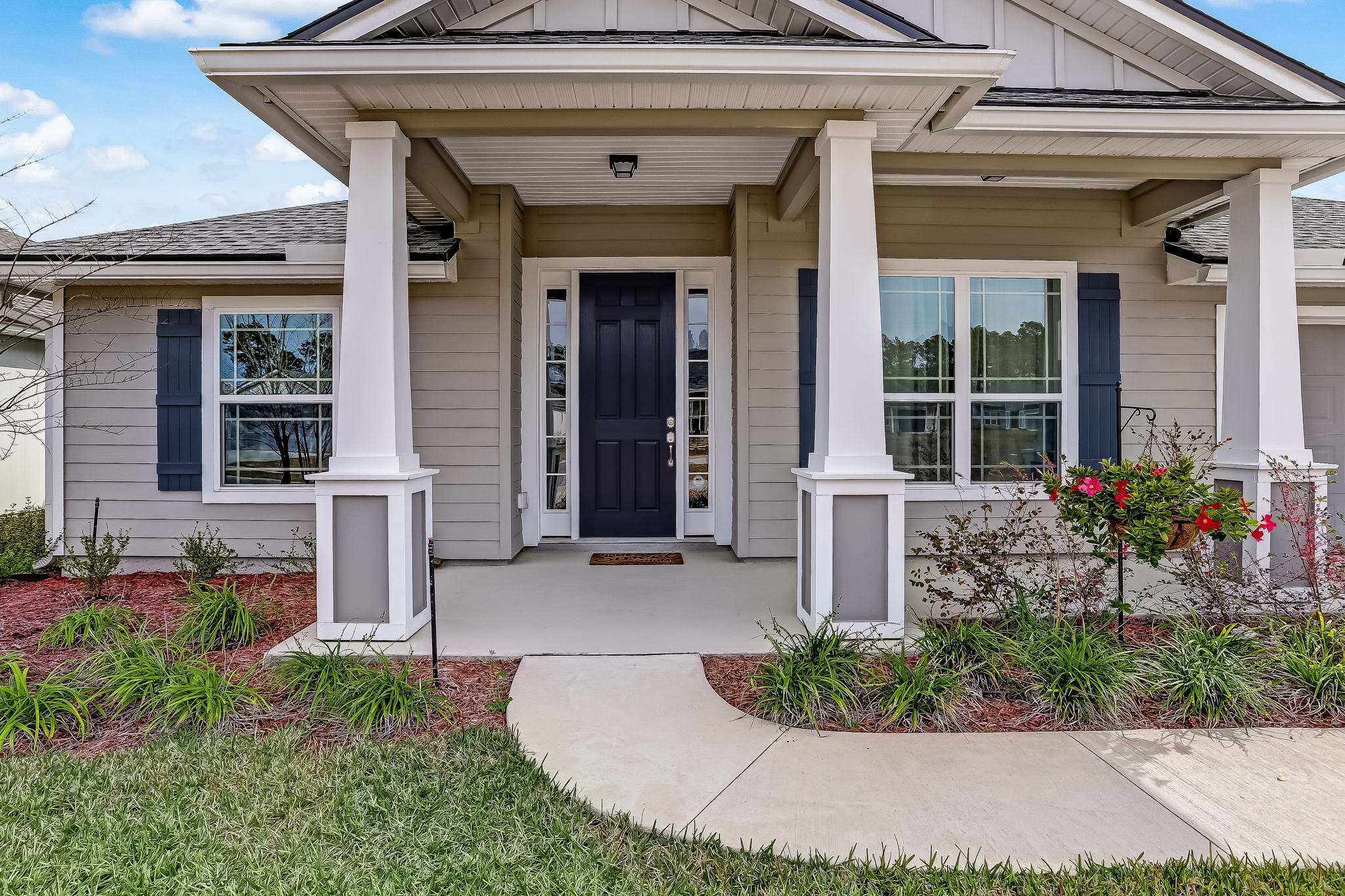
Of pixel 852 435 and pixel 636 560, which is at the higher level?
pixel 852 435

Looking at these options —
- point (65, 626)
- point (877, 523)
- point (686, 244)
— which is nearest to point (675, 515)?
point (686, 244)

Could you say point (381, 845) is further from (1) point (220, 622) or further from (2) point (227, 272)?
(2) point (227, 272)

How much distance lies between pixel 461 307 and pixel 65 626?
3274 mm

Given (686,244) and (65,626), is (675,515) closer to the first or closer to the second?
(686,244)

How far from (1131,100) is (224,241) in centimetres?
665

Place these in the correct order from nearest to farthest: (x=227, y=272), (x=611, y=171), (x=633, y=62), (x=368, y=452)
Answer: (x=633, y=62)
(x=368, y=452)
(x=611, y=171)
(x=227, y=272)

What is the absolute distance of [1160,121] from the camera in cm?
410

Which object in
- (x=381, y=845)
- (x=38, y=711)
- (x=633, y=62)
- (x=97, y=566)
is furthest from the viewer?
(x=97, y=566)

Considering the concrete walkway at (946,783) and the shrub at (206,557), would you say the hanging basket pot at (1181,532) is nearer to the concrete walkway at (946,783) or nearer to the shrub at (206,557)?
the concrete walkway at (946,783)

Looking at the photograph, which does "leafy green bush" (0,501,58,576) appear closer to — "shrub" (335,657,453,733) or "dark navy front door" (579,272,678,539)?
"dark navy front door" (579,272,678,539)

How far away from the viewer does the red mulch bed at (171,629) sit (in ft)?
9.53

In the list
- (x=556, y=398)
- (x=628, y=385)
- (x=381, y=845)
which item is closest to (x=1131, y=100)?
(x=628, y=385)

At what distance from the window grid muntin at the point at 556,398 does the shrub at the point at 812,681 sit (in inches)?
140

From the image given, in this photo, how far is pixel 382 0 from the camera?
3695 millimetres
